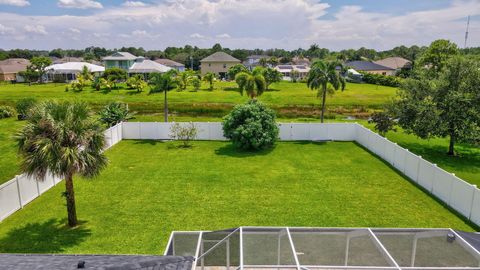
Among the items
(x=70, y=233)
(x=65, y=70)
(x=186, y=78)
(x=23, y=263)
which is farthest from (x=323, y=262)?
(x=65, y=70)

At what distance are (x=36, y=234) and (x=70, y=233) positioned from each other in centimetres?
117

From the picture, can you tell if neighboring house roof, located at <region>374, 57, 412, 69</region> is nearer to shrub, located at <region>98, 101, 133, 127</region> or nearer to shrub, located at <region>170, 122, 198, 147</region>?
shrub, located at <region>170, 122, 198, 147</region>

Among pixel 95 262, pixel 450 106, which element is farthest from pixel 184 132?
pixel 95 262

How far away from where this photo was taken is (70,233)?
1278 centimetres

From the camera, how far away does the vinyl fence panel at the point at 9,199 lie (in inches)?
525

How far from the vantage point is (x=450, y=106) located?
21031 mm

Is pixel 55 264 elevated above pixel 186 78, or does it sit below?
below

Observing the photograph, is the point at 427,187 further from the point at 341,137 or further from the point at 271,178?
the point at 341,137

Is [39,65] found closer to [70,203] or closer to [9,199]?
[9,199]

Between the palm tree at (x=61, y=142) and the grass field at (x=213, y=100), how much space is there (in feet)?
84.7

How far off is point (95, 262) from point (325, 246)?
18.3ft

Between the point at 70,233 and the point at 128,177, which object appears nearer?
the point at 70,233

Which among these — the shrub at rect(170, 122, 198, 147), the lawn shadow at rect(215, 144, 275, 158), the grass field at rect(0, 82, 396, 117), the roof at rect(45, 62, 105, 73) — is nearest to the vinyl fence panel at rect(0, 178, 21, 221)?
the lawn shadow at rect(215, 144, 275, 158)

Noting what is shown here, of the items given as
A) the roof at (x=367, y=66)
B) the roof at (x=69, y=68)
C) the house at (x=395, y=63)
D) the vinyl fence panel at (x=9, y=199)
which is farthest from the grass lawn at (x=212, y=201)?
the house at (x=395, y=63)
